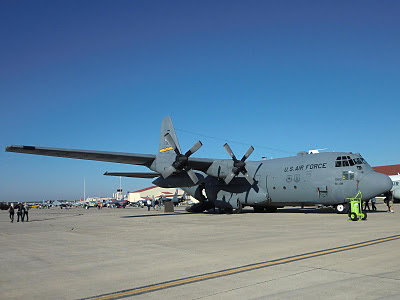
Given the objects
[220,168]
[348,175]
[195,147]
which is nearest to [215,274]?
[348,175]

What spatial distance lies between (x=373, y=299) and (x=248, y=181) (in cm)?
2172

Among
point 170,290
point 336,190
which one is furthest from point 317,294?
point 336,190

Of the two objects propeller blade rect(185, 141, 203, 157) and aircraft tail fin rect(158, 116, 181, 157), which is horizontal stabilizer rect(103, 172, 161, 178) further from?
propeller blade rect(185, 141, 203, 157)

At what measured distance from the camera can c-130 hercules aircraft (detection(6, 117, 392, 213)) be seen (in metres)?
22.8

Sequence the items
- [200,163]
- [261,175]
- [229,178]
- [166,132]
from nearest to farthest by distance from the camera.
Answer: [229,178]
[261,175]
[200,163]
[166,132]

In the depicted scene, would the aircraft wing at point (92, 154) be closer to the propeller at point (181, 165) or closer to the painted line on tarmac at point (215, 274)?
the propeller at point (181, 165)

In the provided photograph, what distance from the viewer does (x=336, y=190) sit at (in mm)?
23109

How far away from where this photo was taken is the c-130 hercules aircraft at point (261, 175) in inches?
896

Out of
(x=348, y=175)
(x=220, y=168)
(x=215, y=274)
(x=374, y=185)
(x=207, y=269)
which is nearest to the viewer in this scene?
(x=215, y=274)

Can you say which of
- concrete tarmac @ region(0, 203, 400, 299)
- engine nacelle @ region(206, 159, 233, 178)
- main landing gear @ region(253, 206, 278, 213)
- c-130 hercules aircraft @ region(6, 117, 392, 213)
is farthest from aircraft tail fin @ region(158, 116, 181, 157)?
concrete tarmac @ region(0, 203, 400, 299)

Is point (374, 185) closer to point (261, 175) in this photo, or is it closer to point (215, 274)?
point (261, 175)

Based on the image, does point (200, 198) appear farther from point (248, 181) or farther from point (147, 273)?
point (147, 273)

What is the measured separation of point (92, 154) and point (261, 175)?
12.6 metres

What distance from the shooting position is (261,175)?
2750cm
